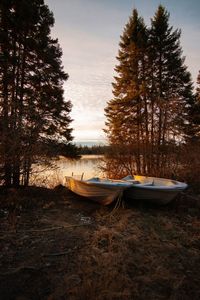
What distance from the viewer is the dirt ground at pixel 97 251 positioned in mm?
2324

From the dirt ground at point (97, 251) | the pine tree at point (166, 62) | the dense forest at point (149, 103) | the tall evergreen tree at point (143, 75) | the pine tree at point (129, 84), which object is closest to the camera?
the dirt ground at point (97, 251)

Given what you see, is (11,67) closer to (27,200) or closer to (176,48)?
(27,200)

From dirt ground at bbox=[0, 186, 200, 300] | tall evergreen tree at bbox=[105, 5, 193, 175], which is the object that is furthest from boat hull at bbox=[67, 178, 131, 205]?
tall evergreen tree at bbox=[105, 5, 193, 175]

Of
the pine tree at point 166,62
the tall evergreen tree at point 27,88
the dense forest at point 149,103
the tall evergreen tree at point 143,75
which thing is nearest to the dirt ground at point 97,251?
the tall evergreen tree at point 27,88

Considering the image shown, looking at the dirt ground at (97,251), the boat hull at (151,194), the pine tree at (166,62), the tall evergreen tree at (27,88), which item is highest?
the pine tree at (166,62)

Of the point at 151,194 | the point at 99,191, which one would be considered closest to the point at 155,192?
the point at 151,194

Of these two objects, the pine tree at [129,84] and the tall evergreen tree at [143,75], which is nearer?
the tall evergreen tree at [143,75]

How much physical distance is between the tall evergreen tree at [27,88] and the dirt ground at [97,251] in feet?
4.71

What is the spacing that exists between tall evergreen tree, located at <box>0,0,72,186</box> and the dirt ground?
1435 mm

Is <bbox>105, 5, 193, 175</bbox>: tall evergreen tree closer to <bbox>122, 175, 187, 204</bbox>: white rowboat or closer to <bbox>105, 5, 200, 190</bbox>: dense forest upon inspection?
<bbox>105, 5, 200, 190</bbox>: dense forest

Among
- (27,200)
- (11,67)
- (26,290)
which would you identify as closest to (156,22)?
(11,67)

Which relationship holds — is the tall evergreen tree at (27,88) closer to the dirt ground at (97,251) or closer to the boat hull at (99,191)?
the dirt ground at (97,251)

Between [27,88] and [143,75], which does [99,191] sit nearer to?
[27,88]

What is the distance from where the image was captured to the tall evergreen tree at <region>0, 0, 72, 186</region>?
6116 mm
